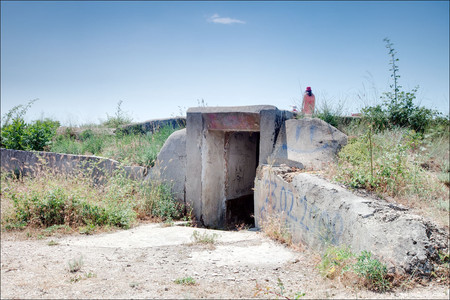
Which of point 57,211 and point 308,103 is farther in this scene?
point 308,103

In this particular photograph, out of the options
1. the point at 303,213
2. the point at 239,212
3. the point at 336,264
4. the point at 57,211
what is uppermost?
the point at 303,213

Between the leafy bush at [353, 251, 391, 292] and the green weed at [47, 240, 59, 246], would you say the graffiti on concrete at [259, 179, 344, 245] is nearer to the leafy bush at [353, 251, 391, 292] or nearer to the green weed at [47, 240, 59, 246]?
the leafy bush at [353, 251, 391, 292]

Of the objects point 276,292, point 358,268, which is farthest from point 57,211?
point 358,268

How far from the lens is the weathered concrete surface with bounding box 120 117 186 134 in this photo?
381 inches

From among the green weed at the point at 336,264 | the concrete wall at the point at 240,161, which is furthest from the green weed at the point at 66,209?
the green weed at the point at 336,264

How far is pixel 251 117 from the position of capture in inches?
253

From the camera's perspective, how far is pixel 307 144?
6047mm

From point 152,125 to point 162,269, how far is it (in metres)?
6.92

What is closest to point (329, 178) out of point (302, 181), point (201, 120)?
point (302, 181)

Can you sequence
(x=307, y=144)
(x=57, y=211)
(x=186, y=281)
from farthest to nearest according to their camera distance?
(x=307, y=144)
(x=57, y=211)
(x=186, y=281)

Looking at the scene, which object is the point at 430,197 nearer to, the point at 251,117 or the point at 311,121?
the point at 311,121

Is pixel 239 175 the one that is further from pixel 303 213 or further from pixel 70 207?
pixel 70 207

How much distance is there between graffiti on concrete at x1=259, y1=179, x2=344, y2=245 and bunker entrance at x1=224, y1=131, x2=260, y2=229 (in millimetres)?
1785

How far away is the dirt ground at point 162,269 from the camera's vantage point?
10.3 feet
